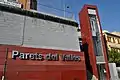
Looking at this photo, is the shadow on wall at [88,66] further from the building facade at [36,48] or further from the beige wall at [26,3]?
the beige wall at [26,3]

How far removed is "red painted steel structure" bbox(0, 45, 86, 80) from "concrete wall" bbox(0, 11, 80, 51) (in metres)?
0.97

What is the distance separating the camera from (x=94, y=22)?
2584cm

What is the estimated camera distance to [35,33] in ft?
59.7

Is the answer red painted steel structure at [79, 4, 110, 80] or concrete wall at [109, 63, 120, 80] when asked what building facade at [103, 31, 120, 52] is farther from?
red painted steel structure at [79, 4, 110, 80]

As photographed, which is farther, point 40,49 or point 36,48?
point 40,49

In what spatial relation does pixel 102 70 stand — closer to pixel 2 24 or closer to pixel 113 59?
pixel 113 59

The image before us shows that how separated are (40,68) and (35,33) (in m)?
3.77

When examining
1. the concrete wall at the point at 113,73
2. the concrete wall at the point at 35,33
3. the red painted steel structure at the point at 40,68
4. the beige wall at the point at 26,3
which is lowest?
the concrete wall at the point at 113,73

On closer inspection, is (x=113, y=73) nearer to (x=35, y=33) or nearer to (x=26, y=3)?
(x=35, y=33)

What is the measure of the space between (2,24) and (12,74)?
467cm

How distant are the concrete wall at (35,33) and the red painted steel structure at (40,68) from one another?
0.97 m

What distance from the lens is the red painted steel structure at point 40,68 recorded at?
581 inches

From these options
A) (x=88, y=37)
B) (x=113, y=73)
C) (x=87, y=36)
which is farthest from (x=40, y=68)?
(x=113, y=73)

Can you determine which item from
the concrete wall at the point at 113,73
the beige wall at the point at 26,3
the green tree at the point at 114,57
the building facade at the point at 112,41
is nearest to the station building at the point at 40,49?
the concrete wall at the point at 113,73
